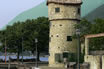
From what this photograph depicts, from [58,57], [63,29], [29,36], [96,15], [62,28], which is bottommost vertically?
[58,57]

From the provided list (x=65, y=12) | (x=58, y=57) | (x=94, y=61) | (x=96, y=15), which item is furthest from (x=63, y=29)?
(x=96, y=15)

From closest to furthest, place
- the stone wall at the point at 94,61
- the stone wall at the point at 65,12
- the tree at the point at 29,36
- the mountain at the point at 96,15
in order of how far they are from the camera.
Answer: the stone wall at the point at 94,61, the stone wall at the point at 65,12, the tree at the point at 29,36, the mountain at the point at 96,15

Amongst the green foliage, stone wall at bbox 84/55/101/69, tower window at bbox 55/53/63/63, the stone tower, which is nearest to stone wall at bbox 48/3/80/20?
the stone tower

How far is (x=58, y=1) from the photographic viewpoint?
142ft

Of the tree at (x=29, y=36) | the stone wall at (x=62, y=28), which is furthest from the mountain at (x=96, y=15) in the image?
the stone wall at (x=62, y=28)

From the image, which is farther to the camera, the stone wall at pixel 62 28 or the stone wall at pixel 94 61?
the stone wall at pixel 62 28

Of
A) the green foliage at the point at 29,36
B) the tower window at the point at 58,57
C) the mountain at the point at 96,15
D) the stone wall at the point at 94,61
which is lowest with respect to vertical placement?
the tower window at the point at 58,57

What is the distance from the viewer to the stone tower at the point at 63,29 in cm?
4303

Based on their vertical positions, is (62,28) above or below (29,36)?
above

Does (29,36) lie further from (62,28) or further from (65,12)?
(65,12)

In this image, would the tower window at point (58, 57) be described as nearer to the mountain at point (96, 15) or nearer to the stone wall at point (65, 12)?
the stone wall at point (65, 12)

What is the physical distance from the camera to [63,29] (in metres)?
43.0

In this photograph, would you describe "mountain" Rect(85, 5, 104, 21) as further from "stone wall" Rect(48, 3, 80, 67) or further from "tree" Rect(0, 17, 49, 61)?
"stone wall" Rect(48, 3, 80, 67)

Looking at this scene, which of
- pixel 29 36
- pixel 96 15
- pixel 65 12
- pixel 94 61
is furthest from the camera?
pixel 96 15
